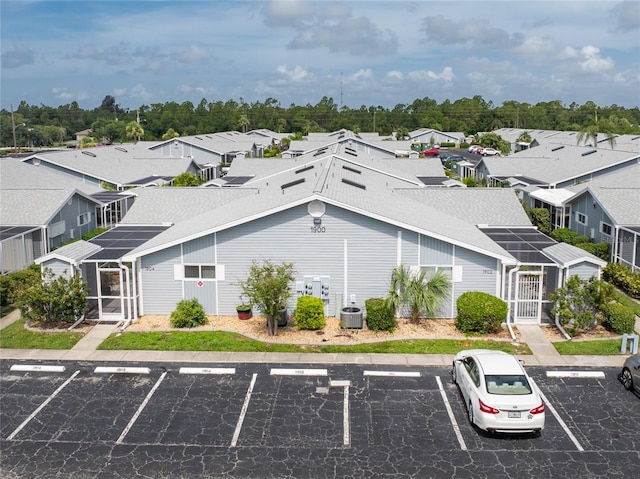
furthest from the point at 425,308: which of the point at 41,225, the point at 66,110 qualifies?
the point at 66,110

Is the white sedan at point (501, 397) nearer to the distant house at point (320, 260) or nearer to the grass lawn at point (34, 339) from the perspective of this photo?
the distant house at point (320, 260)

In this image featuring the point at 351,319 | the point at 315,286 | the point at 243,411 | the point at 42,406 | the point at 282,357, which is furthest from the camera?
the point at 315,286

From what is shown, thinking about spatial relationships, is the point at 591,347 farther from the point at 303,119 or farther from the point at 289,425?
the point at 303,119

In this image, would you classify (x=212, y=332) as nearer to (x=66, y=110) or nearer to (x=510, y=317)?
(x=510, y=317)

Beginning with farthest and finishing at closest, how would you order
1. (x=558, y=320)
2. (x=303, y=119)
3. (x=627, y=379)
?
(x=303, y=119), (x=558, y=320), (x=627, y=379)

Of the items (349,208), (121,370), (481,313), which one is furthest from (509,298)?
(121,370)

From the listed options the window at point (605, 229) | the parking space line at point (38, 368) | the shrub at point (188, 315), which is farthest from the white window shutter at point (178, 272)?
the window at point (605, 229)

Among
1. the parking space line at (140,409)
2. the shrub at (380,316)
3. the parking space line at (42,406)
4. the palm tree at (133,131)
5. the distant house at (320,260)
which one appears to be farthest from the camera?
the palm tree at (133,131)

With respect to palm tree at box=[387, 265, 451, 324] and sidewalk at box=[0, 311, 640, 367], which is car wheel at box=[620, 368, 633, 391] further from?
palm tree at box=[387, 265, 451, 324]
